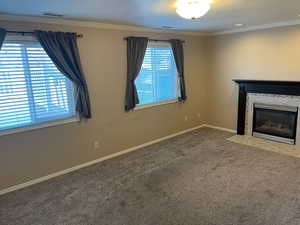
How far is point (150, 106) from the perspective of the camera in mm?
4660

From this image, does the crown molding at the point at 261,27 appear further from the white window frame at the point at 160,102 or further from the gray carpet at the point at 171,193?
the gray carpet at the point at 171,193

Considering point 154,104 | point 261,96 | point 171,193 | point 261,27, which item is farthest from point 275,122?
point 171,193

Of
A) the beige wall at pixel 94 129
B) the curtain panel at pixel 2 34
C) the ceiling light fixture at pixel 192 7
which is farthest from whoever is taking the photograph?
the beige wall at pixel 94 129

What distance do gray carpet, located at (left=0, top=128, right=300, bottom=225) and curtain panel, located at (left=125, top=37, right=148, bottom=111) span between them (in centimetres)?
108

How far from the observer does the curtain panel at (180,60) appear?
4809 millimetres

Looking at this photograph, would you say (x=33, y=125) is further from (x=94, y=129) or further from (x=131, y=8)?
(x=131, y=8)

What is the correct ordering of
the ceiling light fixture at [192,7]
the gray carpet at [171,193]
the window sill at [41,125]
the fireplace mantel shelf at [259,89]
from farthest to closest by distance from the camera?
the fireplace mantel shelf at [259,89], the window sill at [41,125], the gray carpet at [171,193], the ceiling light fixture at [192,7]

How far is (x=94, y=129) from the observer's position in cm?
388

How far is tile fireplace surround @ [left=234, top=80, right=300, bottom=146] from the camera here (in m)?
4.30

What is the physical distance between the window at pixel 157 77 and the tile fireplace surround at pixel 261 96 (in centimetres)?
151

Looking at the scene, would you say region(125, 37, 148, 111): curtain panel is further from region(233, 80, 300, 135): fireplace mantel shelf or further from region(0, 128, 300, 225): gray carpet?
region(233, 80, 300, 135): fireplace mantel shelf

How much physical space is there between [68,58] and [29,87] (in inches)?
27.5

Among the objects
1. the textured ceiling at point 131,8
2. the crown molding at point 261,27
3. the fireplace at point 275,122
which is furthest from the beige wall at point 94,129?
the fireplace at point 275,122

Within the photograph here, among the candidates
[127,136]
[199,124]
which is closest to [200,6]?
[127,136]
